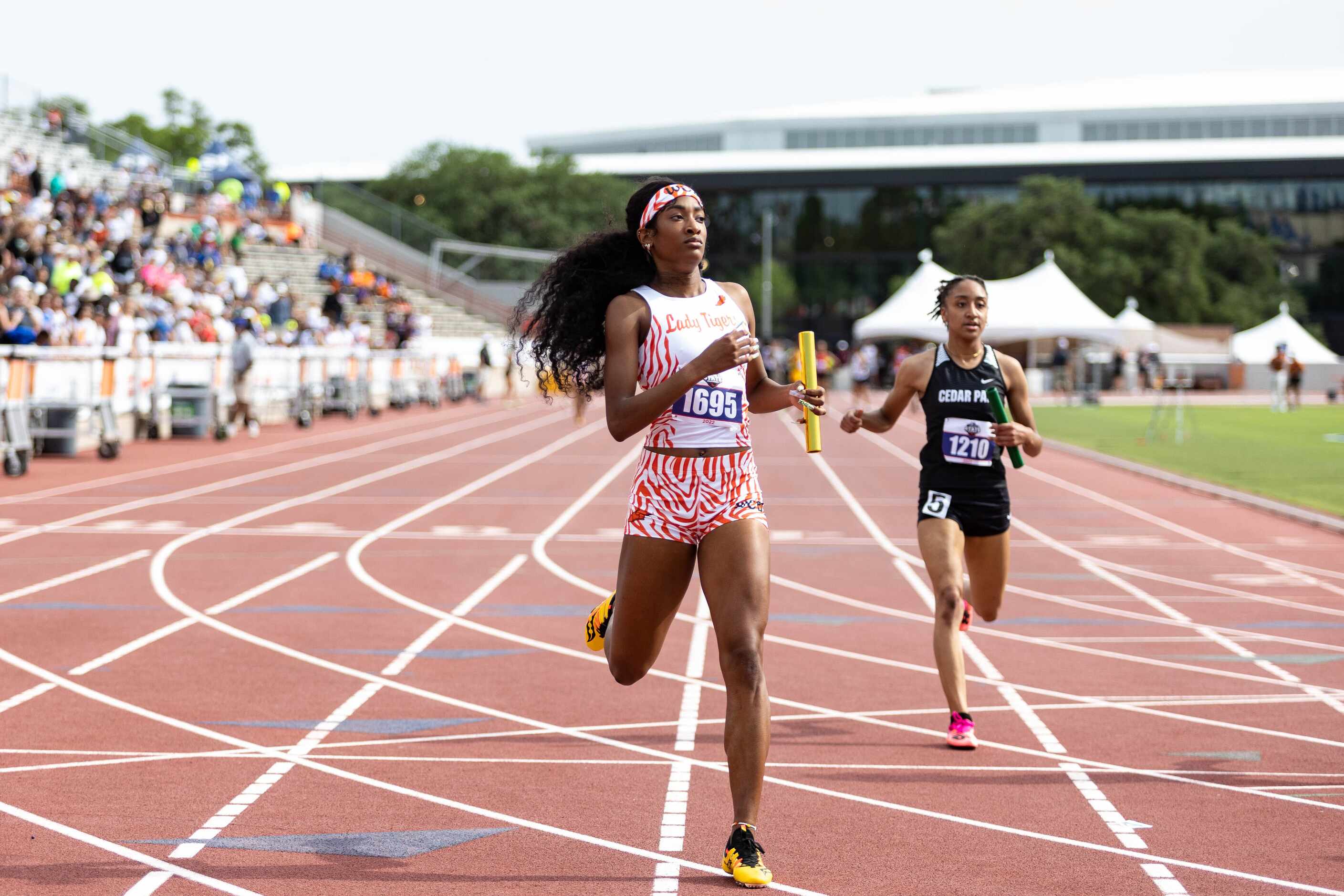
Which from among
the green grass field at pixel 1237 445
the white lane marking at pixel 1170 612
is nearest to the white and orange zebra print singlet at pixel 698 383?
the white lane marking at pixel 1170 612

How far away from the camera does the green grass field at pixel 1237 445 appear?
2083 cm

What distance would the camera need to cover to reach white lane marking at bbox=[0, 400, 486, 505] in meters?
18.1

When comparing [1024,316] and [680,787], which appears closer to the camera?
[680,787]

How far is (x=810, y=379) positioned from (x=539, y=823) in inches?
66.9

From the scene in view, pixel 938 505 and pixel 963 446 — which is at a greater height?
pixel 963 446

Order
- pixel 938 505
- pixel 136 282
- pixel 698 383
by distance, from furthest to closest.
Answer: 1. pixel 136 282
2. pixel 938 505
3. pixel 698 383

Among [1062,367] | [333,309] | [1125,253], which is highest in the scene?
[1125,253]

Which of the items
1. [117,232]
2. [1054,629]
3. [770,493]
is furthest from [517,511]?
[117,232]

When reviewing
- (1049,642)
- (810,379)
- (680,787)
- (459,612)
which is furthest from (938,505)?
(459,612)

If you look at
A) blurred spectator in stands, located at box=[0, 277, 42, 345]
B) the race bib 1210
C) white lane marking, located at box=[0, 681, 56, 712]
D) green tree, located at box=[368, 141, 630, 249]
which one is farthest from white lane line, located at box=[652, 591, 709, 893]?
green tree, located at box=[368, 141, 630, 249]

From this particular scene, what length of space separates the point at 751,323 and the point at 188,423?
934 inches

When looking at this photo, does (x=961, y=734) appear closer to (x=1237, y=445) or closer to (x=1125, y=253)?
(x=1237, y=445)

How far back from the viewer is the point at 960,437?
7.49 meters

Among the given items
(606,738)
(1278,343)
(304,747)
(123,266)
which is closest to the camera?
(304,747)
